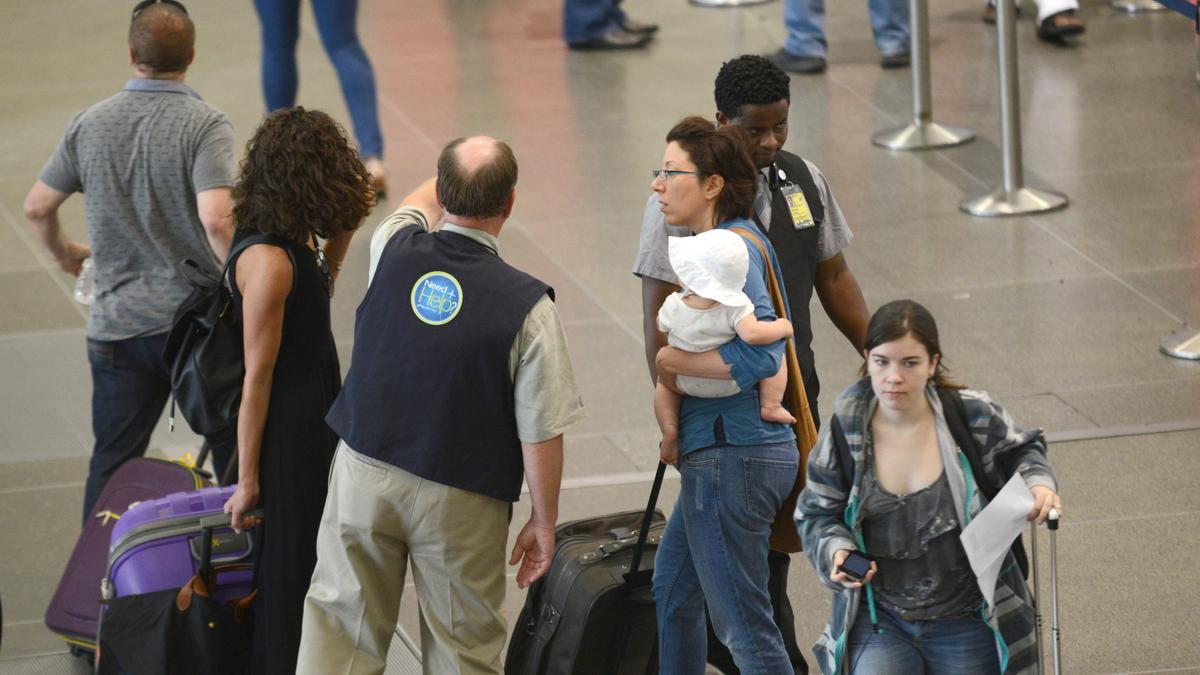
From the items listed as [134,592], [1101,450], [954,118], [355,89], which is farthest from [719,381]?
[954,118]

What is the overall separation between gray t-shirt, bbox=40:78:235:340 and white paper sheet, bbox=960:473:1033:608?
2723 mm

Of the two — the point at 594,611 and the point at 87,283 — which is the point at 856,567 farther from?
the point at 87,283

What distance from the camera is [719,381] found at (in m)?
3.80

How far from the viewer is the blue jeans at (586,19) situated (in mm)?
12320

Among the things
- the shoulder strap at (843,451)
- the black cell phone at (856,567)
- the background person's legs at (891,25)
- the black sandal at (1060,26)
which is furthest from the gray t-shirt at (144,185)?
the black sandal at (1060,26)

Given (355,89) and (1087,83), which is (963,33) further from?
(355,89)

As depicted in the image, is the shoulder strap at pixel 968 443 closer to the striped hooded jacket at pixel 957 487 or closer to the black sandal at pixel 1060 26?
the striped hooded jacket at pixel 957 487

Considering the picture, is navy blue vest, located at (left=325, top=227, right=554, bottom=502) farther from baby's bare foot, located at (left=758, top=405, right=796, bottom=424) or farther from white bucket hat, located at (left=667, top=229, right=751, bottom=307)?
baby's bare foot, located at (left=758, top=405, right=796, bottom=424)

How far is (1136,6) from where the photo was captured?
41.4 ft

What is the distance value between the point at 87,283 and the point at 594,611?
2.35 m

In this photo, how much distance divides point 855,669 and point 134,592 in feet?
6.33

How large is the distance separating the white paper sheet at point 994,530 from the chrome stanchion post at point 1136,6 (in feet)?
33.4

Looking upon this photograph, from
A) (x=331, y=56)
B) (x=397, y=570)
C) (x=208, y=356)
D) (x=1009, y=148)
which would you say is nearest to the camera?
(x=397, y=570)

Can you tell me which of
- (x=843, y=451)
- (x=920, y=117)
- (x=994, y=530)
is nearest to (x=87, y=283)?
(x=843, y=451)
